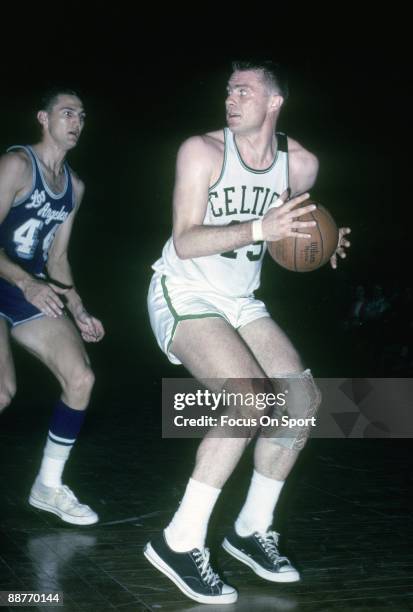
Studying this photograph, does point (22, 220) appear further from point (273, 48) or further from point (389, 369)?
point (273, 48)

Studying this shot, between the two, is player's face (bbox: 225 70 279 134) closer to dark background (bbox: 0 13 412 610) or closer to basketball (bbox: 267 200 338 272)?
basketball (bbox: 267 200 338 272)

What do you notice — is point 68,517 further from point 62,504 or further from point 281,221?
point 281,221

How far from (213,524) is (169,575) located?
937mm

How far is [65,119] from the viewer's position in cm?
370

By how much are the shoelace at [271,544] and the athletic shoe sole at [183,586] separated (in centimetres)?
30

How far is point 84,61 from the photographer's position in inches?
528

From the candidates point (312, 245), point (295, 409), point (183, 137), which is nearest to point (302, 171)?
point (312, 245)

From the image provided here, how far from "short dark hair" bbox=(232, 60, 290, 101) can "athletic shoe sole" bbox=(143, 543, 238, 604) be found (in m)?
1.95

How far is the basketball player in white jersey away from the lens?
280cm

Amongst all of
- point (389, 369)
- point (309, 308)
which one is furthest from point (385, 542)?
point (309, 308)

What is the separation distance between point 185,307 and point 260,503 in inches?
34.4

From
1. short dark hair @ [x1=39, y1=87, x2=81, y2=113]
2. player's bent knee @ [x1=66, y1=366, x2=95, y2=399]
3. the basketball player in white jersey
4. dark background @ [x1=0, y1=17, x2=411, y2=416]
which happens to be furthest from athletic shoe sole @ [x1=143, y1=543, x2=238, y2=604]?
dark background @ [x1=0, y1=17, x2=411, y2=416]

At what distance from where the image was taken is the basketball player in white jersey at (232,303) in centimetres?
280

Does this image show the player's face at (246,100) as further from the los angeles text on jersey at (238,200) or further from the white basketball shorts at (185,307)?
the white basketball shorts at (185,307)
